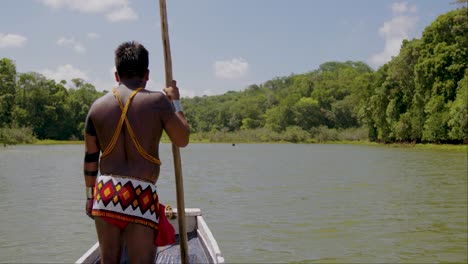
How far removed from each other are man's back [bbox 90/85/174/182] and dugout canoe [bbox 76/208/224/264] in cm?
173

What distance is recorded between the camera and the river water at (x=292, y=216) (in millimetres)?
10164

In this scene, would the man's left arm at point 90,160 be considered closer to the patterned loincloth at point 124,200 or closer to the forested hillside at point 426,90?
the patterned loincloth at point 124,200

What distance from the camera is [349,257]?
9750 mm

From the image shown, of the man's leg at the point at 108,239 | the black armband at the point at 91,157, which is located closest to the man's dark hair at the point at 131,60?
the black armband at the point at 91,157

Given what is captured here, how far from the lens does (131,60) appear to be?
3432mm

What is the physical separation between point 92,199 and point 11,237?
9352 millimetres

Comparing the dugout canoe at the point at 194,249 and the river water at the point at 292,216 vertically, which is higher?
the dugout canoe at the point at 194,249

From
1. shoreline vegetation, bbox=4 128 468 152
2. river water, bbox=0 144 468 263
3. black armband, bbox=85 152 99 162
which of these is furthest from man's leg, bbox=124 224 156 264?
shoreline vegetation, bbox=4 128 468 152

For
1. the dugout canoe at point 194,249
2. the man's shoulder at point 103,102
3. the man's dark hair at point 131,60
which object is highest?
the man's dark hair at point 131,60

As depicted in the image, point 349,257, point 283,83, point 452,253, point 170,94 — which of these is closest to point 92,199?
point 170,94

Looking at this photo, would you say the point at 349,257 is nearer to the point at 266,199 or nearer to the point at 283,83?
the point at 266,199

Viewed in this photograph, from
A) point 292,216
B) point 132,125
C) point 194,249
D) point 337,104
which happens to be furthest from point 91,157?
point 337,104

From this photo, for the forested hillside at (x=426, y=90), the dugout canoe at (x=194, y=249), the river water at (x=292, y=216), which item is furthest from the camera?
the forested hillside at (x=426, y=90)

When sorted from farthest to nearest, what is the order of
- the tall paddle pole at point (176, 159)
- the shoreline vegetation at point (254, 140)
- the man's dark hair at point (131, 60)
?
the shoreline vegetation at point (254, 140) < the tall paddle pole at point (176, 159) < the man's dark hair at point (131, 60)
